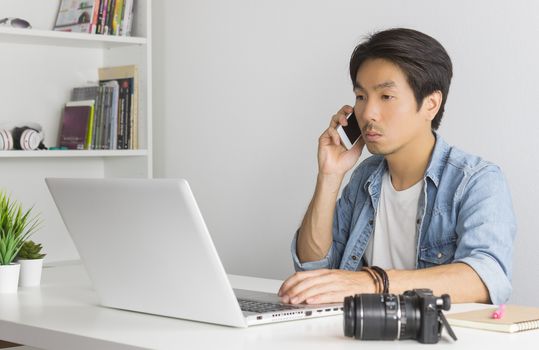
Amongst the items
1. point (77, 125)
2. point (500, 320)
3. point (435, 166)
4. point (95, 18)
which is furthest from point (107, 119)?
point (500, 320)

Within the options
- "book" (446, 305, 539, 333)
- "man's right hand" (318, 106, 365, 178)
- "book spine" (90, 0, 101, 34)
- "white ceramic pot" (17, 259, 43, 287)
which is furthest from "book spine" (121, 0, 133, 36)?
"book" (446, 305, 539, 333)

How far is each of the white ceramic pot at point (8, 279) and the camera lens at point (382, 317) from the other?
95 centimetres

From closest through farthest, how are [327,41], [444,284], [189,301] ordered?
[189,301]
[444,284]
[327,41]

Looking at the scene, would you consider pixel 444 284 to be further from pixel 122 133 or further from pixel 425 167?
pixel 122 133

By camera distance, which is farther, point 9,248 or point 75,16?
point 75,16

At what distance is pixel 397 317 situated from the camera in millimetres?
1397

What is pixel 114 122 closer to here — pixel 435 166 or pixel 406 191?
pixel 406 191

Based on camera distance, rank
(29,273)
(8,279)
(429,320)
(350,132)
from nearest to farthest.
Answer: (429,320), (8,279), (29,273), (350,132)

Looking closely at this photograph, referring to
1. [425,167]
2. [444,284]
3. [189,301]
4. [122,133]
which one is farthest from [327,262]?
[122,133]

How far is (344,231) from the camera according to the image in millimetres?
2488

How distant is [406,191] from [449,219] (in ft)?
0.61

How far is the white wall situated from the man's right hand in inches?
19.5

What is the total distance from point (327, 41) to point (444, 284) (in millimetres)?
1456

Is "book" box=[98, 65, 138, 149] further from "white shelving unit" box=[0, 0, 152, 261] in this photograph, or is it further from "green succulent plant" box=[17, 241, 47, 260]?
"green succulent plant" box=[17, 241, 47, 260]
